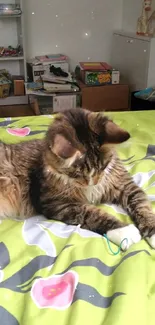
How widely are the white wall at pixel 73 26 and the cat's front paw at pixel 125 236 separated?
2.85 meters

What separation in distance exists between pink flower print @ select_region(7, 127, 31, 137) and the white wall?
1.98 m

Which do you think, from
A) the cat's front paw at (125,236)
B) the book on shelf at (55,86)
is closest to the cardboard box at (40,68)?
the book on shelf at (55,86)

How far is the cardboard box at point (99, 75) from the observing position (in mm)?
3234

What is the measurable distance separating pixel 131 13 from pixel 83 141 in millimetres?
2729

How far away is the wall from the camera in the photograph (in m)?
3.27

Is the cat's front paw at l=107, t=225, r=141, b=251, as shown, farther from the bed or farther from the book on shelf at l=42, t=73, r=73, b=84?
the book on shelf at l=42, t=73, r=73, b=84

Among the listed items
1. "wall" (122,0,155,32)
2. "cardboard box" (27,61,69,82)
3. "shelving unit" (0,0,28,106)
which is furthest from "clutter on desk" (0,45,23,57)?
"wall" (122,0,155,32)

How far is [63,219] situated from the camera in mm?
1082

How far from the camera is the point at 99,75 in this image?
10.6 feet

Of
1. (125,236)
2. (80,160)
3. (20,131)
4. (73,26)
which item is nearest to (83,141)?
(80,160)

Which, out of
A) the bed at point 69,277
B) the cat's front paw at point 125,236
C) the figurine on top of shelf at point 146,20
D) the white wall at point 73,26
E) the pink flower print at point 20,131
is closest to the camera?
the bed at point 69,277

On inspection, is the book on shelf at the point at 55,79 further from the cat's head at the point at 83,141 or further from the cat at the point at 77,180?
the cat's head at the point at 83,141

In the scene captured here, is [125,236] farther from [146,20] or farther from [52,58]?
[52,58]

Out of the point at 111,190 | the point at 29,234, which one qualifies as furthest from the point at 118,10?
the point at 29,234
